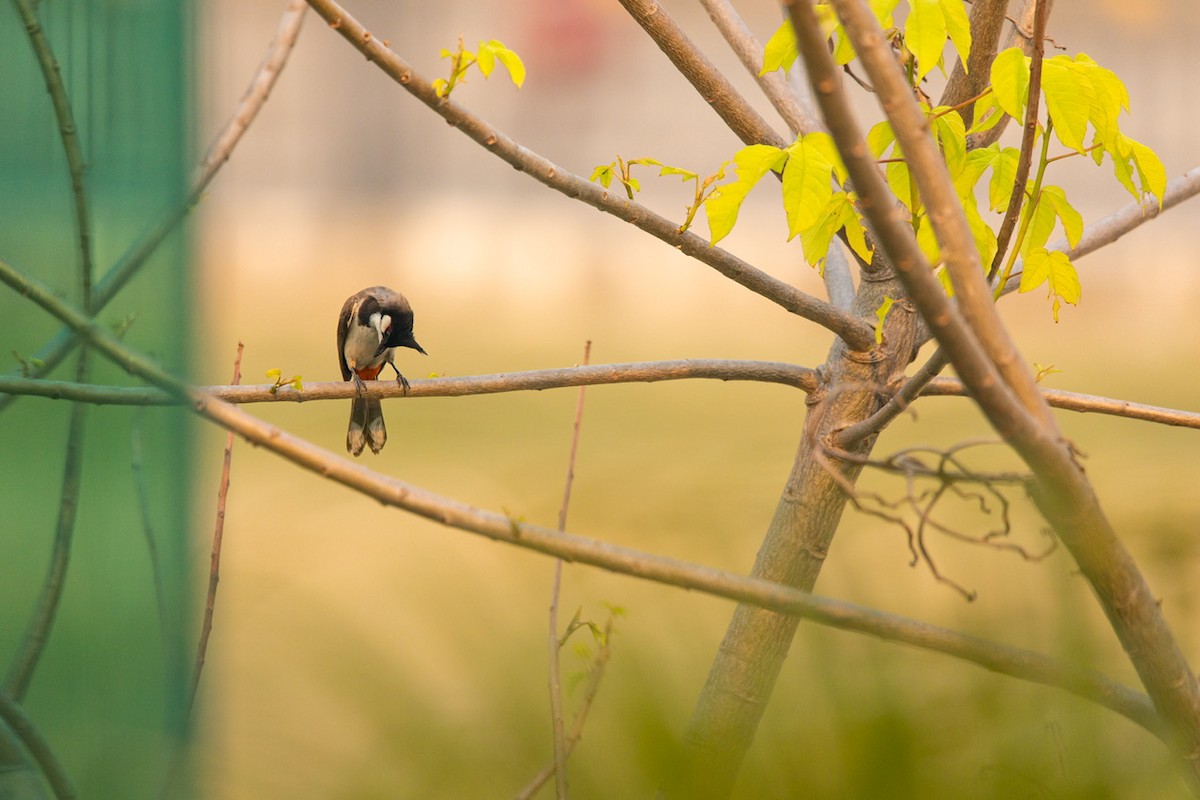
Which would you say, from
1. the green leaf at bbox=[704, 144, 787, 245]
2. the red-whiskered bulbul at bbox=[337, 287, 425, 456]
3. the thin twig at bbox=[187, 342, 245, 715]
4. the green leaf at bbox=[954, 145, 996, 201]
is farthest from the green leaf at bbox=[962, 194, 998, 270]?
the red-whiskered bulbul at bbox=[337, 287, 425, 456]

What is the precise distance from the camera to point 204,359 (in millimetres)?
562

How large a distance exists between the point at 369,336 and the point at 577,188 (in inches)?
44.5

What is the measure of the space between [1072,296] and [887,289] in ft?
0.77

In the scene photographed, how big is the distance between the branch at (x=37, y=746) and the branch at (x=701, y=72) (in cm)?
56

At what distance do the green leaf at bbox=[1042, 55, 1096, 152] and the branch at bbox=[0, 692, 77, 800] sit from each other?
1.79 feet

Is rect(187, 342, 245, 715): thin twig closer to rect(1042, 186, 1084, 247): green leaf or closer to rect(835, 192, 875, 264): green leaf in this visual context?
rect(835, 192, 875, 264): green leaf

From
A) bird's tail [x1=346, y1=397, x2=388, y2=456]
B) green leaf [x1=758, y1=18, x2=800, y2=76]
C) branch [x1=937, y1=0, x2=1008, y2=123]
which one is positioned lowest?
bird's tail [x1=346, y1=397, x2=388, y2=456]

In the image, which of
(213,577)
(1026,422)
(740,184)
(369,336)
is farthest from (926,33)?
(369,336)

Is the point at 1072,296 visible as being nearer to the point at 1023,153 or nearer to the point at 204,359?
the point at 1023,153

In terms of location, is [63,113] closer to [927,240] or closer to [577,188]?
[577,188]

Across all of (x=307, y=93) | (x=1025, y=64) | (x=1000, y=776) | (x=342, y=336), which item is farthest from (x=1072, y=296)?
(x=307, y=93)

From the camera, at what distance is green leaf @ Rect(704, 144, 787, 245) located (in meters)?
0.62

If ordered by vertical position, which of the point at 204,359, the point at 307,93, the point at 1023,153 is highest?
the point at 307,93

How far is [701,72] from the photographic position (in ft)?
2.68
